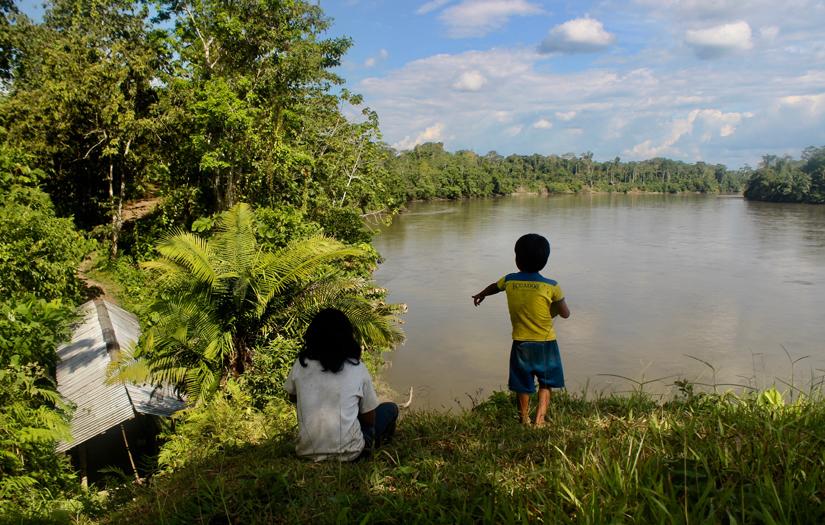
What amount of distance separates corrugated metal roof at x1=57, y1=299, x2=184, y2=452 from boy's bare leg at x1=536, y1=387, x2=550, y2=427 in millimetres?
4327

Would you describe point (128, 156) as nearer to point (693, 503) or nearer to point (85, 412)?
point (85, 412)

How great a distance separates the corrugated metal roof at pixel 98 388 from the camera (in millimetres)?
5809

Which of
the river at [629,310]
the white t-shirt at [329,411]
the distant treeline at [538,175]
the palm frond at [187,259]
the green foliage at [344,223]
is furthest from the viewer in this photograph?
the distant treeline at [538,175]

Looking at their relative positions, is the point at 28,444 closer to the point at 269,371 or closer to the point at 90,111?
the point at 269,371

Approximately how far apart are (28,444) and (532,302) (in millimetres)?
4333

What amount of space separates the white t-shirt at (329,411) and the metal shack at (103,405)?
344 cm

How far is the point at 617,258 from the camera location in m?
25.9

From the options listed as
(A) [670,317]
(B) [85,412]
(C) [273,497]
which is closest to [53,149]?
(B) [85,412]

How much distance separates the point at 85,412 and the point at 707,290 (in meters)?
19.0

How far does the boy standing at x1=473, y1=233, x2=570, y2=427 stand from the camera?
3.65 meters

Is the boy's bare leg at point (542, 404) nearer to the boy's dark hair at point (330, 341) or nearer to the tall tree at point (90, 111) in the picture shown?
the boy's dark hair at point (330, 341)

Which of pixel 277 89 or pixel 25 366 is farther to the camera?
pixel 277 89

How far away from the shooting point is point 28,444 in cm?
479

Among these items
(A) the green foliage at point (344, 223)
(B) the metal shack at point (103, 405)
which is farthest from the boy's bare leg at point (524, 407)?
(A) the green foliage at point (344, 223)
